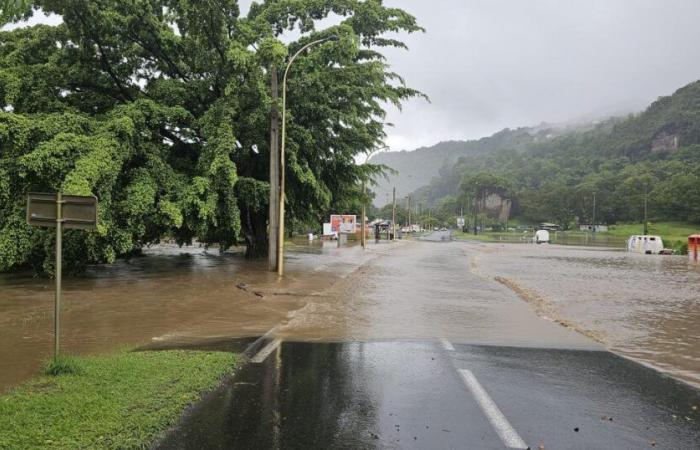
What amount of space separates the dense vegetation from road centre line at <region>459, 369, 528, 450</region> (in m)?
11.8

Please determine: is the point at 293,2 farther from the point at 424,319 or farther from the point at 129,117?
the point at 424,319

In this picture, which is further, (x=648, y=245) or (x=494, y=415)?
(x=648, y=245)

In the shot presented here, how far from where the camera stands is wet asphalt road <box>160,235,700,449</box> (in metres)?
4.25

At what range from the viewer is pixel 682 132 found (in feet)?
446

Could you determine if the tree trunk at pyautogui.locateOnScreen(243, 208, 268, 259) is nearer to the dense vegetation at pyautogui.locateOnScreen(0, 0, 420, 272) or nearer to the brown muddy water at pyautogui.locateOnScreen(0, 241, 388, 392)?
the dense vegetation at pyautogui.locateOnScreen(0, 0, 420, 272)

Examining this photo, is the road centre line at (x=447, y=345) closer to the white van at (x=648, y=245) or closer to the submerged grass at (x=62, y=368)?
the submerged grass at (x=62, y=368)

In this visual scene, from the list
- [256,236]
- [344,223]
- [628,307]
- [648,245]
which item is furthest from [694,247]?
[256,236]

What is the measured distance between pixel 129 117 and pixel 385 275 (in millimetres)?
10740

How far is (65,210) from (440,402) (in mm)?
4989

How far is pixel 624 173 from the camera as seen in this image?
400 ft

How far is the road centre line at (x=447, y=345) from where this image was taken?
7.65m

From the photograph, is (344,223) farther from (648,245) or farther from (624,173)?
(624,173)

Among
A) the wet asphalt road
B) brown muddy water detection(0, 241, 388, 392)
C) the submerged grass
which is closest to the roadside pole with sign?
the submerged grass

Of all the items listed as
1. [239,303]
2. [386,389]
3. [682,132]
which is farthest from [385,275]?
[682,132]
